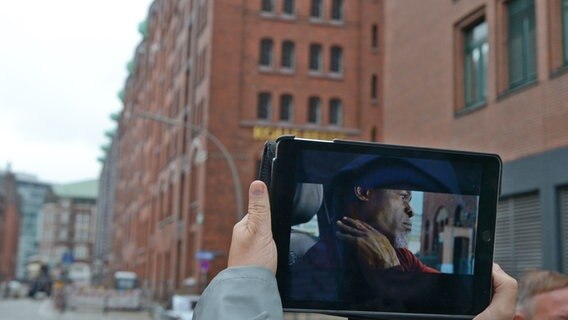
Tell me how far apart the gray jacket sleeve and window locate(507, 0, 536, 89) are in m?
14.7

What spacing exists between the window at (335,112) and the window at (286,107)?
7.21 feet

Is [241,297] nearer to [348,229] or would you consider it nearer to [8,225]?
[348,229]

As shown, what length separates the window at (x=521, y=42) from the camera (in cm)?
1563

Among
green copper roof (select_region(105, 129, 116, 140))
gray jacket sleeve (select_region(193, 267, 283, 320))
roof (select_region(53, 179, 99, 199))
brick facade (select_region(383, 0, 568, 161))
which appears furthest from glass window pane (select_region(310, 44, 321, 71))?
roof (select_region(53, 179, 99, 199))

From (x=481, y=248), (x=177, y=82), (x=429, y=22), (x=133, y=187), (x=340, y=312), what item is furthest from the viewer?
(x=133, y=187)

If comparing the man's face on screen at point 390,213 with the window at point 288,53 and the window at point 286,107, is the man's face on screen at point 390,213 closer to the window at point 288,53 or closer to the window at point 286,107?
the window at point 286,107

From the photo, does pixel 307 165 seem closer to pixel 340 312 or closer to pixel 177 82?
pixel 340 312

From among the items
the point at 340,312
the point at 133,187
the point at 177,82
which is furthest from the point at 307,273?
the point at 133,187

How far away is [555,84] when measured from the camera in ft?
48.0

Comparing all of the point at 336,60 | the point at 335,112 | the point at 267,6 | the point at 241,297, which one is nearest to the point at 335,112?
the point at 335,112

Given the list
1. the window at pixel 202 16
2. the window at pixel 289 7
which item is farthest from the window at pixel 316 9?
the window at pixel 202 16

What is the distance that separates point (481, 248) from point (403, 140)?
62.7 ft

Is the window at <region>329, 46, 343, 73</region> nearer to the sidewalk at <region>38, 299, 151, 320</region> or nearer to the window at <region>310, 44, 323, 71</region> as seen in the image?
the window at <region>310, 44, 323, 71</region>

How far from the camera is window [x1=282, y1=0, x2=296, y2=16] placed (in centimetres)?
4412
